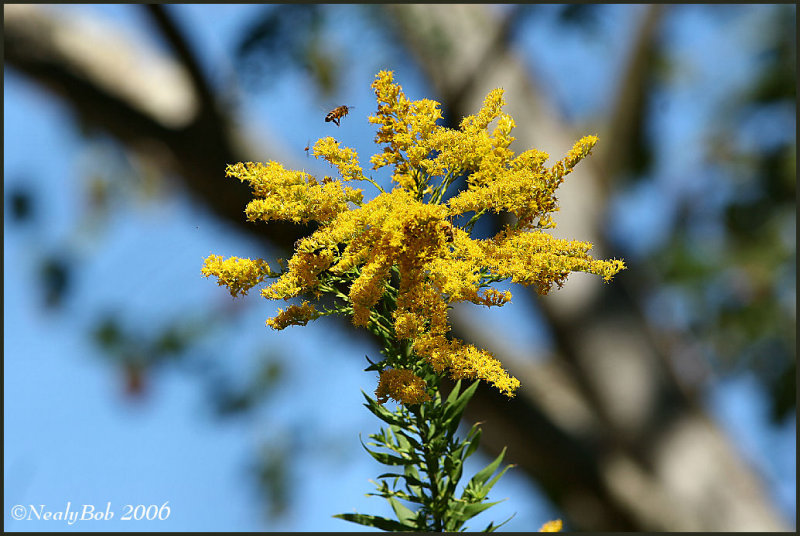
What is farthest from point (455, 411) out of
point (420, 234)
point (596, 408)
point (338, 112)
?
point (596, 408)

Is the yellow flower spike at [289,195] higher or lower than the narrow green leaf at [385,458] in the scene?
higher

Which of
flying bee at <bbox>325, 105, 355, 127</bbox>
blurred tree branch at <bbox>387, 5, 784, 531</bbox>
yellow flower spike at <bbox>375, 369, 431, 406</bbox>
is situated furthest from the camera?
blurred tree branch at <bbox>387, 5, 784, 531</bbox>

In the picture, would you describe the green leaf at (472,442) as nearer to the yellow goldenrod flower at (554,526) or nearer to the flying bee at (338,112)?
the yellow goldenrod flower at (554,526)

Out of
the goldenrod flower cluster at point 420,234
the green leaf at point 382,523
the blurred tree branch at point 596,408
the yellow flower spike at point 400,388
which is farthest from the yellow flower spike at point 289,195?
the blurred tree branch at point 596,408

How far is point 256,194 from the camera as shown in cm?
37

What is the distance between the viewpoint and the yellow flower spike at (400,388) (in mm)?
344

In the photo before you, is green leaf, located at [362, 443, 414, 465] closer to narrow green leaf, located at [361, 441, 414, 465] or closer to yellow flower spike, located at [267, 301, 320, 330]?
narrow green leaf, located at [361, 441, 414, 465]

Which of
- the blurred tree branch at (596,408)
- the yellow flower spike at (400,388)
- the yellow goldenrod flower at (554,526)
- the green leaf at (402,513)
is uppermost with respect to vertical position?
the blurred tree branch at (596,408)

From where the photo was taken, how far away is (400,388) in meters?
0.35

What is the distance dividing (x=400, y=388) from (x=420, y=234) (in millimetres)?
90

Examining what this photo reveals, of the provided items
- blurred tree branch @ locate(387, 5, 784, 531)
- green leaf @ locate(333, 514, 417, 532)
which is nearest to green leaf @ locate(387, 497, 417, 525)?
green leaf @ locate(333, 514, 417, 532)

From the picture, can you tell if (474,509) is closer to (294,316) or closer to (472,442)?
(472,442)

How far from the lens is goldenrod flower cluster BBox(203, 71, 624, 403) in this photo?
0.34m

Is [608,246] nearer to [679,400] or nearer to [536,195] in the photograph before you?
[679,400]
